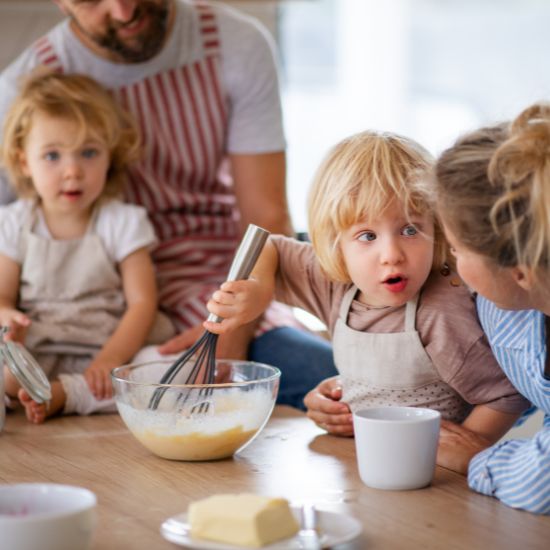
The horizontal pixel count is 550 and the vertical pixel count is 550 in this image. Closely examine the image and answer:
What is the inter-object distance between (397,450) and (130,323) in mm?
789

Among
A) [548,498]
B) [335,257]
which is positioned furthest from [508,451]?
[335,257]

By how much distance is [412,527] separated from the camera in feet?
3.27

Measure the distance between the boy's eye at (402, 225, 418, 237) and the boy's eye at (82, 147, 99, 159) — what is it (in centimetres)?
76

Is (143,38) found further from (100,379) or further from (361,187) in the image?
(361,187)

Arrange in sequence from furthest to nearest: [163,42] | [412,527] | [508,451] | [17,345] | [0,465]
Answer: [163,42] → [17,345] → [0,465] → [508,451] → [412,527]

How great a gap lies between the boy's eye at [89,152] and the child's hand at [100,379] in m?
0.39

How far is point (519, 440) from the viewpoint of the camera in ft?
3.78

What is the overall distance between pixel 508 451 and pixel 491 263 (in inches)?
8.8

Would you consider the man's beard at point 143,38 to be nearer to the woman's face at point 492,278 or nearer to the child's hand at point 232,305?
the child's hand at point 232,305

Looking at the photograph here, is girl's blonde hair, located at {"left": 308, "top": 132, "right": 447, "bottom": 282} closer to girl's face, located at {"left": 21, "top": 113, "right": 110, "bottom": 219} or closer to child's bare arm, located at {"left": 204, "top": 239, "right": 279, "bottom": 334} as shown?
child's bare arm, located at {"left": 204, "top": 239, "right": 279, "bottom": 334}

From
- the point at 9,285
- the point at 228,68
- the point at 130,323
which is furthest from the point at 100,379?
the point at 228,68

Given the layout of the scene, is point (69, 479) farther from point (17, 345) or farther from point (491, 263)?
point (491, 263)

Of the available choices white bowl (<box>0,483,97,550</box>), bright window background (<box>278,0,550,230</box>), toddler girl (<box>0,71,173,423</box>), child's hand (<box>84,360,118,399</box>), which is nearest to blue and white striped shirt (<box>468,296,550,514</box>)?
white bowl (<box>0,483,97,550</box>)

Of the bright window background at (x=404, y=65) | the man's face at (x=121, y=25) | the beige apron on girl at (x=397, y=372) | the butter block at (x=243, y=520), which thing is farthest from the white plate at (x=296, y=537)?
the bright window background at (x=404, y=65)
